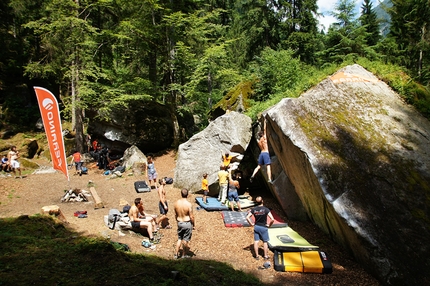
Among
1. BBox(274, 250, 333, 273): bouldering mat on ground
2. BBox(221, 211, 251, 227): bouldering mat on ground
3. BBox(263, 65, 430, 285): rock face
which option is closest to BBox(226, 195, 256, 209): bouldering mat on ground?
BBox(221, 211, 251, 227): bouldering mat on ground

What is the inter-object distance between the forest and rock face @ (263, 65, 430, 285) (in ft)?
6.65

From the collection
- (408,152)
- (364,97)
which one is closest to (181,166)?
(364,97)

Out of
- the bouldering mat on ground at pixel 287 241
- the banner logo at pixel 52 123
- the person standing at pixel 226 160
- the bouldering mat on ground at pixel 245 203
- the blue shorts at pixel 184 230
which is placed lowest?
the bouldering mat on ground at pixel 245 203

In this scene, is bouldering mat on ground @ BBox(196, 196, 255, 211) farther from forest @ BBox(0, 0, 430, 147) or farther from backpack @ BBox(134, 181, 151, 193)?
forest @ BBox(0, 0, 430, 147)

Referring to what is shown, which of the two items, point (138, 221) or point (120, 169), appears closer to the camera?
point (138, 221)

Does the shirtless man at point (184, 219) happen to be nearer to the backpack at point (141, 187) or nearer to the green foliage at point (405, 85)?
the backpack at point (141, 187)

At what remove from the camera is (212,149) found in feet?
41.6

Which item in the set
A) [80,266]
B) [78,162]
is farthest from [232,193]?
[78,162]

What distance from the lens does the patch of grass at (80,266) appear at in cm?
405

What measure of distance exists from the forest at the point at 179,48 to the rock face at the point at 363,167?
2026 millimetres

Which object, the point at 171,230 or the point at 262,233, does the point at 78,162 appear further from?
the point at 262,233

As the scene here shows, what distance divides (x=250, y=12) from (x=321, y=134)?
62.5ft

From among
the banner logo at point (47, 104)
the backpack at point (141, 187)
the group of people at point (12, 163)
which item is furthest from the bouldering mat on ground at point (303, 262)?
the group of people at point (12, 163)

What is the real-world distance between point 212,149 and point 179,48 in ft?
24.8
